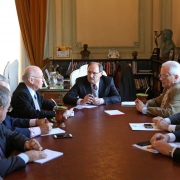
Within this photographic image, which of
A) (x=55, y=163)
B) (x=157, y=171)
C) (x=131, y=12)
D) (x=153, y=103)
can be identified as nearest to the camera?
(x=157, y=171)

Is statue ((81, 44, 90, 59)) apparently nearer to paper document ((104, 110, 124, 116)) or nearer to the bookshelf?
the bookshelf

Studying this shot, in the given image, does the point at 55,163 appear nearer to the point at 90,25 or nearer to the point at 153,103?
the point at 153,103

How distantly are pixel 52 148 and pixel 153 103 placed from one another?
5.60ft

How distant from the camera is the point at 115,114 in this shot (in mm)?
3105

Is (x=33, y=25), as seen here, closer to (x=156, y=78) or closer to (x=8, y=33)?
(x=8, y=33)

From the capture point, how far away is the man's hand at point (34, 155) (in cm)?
179

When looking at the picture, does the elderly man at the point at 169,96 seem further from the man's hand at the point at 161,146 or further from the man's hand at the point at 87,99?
the man's hand at the point at 161,146

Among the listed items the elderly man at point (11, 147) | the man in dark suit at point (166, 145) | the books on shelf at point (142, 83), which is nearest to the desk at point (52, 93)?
the books on shelf at point (142, 83)

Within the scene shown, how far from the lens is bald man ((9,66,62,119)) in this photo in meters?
3.01

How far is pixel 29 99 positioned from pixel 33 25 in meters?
3.80

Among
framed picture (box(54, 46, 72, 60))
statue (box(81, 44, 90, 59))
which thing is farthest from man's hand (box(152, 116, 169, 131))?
statue (box(81, 44, 90, 59))

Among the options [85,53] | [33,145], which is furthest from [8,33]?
[33,145]

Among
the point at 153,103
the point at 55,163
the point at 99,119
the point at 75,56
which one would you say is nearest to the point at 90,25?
the point at 75,56

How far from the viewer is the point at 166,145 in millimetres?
1918
